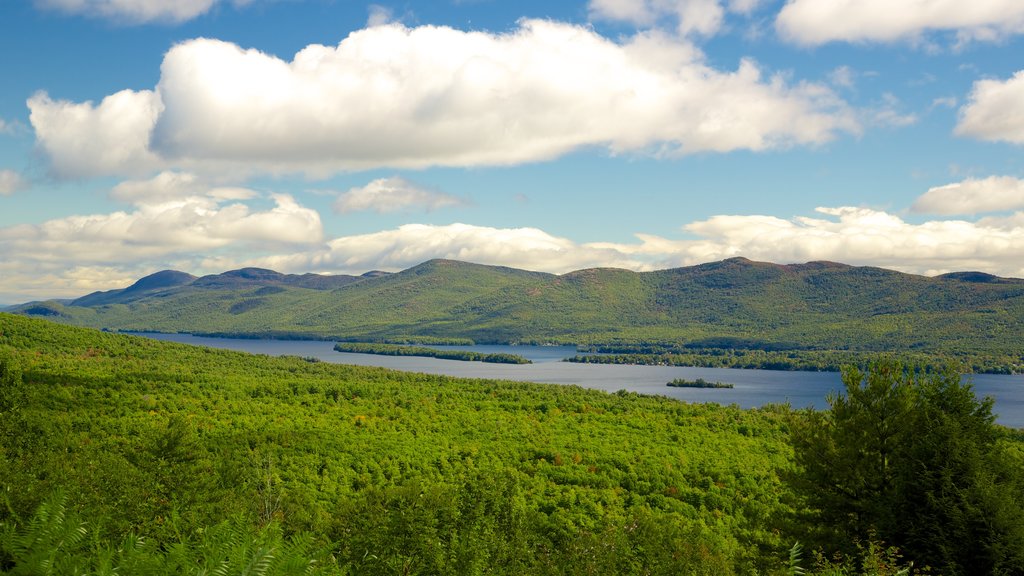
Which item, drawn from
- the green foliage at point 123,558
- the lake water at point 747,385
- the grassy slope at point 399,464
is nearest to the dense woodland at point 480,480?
the green foliage at point 123,558

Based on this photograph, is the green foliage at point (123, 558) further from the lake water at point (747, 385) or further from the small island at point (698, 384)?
the small island at point (698, 384)

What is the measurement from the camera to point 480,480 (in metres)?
23.1

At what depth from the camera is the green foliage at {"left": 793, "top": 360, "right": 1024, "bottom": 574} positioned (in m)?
19.9

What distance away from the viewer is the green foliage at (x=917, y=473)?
19938mm

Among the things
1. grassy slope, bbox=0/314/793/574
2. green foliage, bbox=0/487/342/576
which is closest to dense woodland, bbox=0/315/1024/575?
green foliage, bbox=0/487/342/576

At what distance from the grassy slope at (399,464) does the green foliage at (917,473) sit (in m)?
3.15

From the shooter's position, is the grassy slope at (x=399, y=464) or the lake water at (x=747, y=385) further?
the lake water at (x=747, y=385)

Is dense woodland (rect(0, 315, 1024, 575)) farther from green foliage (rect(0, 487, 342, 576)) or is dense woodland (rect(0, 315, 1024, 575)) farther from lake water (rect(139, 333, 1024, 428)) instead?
lake water (rect(139, 333, 1024, 428))

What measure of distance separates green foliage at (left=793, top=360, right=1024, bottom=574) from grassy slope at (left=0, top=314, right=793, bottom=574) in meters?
3.15

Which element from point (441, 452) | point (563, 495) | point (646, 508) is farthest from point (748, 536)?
point (441, 452)

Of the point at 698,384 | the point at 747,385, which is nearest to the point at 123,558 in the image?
the point at 698,384

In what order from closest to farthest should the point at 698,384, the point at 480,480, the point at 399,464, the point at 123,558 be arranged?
the point at 123,558
the point at 480,480
the point at 399,464
the point at 698,384

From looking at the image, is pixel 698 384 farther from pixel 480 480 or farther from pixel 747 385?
pixel 480 480

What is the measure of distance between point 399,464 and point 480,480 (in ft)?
100
